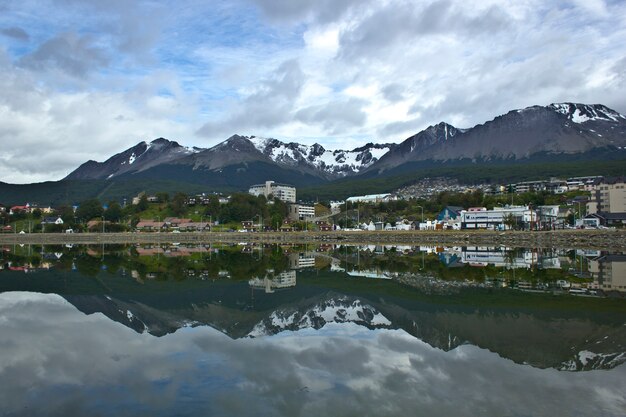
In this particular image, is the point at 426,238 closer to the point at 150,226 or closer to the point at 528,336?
the point at 528,336

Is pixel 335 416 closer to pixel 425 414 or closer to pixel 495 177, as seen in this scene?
pixel 425 414

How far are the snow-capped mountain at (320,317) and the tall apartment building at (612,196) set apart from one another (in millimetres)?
60044

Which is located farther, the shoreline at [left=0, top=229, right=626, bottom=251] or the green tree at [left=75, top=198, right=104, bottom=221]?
the green tree at [left=75, top=198, right=104, bottom=221]

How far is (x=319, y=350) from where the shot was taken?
7902 mm

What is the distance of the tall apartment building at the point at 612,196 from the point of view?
6119cm

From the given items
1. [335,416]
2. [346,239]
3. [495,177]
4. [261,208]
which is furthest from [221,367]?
[495,177]

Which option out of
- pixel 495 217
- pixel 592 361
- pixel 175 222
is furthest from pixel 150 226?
pixel 592 361

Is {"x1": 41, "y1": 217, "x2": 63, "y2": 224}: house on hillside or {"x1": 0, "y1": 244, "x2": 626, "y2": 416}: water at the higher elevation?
{"x1": 41, "y1": 217, "x2": 63, "y2": 224}: house on hillside

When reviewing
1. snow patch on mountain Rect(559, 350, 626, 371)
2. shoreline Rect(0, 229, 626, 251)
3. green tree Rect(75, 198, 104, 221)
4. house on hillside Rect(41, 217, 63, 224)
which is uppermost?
green tree Rect(75, 198, 104, 221)

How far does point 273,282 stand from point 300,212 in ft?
329

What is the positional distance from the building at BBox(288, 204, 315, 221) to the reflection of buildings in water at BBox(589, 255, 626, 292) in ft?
295

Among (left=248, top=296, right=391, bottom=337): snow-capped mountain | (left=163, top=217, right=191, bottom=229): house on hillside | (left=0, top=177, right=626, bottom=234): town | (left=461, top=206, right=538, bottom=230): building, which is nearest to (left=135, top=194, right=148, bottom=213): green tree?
(left=0, top=177, right=626, bottom=234): town

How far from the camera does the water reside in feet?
18.2

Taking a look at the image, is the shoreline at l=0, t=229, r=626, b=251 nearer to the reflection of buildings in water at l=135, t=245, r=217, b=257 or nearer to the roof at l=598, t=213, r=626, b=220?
the roof at l=598, t=213, r=626, b=220
